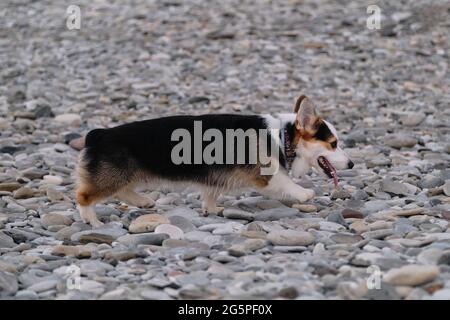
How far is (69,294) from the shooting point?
14.1 ft

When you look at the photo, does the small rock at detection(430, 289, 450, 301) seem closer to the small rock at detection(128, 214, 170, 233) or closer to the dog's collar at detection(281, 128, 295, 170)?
the small rock at detection(128, 214, 170, 233)

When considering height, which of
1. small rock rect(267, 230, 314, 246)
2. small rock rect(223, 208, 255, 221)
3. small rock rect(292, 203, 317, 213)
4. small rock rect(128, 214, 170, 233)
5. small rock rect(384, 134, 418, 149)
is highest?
small rock rect(384, 134, 418, 149)

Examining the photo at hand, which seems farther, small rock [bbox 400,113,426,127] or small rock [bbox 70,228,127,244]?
small rock [bbox 400,113,426,127]

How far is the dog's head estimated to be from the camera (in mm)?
6203

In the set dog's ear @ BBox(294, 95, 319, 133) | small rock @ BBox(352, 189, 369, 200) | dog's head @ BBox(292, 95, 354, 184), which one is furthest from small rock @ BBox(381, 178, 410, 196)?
dog's ear @ BBox(294, 95, 319, 133)

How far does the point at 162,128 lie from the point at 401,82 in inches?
257

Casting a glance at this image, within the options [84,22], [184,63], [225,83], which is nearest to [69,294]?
[225,83]

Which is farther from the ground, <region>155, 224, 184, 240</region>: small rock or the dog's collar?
the dog's collar

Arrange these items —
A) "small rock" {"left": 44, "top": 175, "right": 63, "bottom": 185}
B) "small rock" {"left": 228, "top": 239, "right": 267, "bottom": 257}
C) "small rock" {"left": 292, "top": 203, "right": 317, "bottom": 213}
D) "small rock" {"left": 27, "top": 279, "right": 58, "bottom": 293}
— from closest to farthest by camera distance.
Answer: "small rock" {"left": 27, "top": 279, "right": 58, "bottom": 293} → "small rock" {"left": 228, "top": 239, "right": 267, "bottom": 257} → "small rock" {"left": 292, "top": 203, "right": 317, "bottom": 213} → "small rock" {"left": 44, "top": 175, "right": 63, "bottom": 185}

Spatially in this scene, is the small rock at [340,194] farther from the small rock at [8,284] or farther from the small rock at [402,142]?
the small rock at [8,284]

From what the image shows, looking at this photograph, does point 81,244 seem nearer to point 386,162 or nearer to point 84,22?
point 386,162

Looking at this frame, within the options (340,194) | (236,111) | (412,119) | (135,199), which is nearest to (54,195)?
(135,199)

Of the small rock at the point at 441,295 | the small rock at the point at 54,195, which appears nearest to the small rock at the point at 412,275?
the small rock at the point at 441,295
